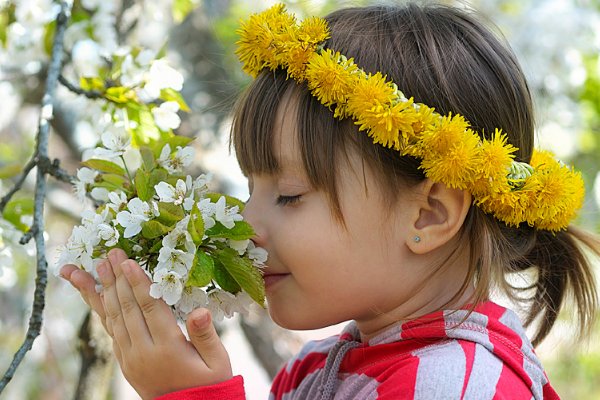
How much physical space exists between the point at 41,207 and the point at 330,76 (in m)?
0.65

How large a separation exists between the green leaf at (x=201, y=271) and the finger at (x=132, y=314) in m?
0.16

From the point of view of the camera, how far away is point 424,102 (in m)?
1.51

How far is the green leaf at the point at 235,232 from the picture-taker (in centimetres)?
140

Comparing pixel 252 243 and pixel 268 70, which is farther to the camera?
pixel 268 70

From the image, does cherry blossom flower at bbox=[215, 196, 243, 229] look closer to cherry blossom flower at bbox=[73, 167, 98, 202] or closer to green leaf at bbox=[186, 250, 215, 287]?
green leaf at bbox=[186, 250, 215, 287]

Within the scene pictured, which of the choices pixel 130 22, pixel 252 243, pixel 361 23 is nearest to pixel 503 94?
pixel 361 23

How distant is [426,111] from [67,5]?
100 cm

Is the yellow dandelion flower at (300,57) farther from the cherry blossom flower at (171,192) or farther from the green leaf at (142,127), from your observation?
the green leaf at (142,127)

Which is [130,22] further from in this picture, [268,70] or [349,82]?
[349,82]

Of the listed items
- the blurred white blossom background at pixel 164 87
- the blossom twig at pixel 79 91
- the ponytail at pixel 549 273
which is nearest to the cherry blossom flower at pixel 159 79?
the blurred white blossom background at pixel 164 87

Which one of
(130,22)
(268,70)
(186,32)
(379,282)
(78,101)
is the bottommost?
(379,282)

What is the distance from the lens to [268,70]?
163 cm

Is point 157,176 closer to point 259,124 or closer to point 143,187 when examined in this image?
point 143,187

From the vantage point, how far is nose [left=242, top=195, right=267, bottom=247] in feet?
4.92
